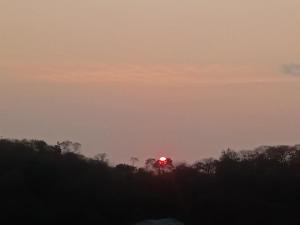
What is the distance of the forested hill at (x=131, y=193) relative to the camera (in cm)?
5181

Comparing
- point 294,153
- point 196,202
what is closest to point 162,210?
point 196,202

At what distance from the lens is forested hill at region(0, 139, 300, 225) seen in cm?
5181

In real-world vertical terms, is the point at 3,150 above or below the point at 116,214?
above

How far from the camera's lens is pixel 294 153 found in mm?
72500

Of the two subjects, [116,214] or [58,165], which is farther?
[58,165]

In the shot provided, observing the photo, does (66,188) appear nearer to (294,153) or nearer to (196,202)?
(196,202)

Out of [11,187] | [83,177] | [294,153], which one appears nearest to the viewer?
[11,187]

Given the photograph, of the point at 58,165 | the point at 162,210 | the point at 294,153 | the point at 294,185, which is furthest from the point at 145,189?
the point at 294,153

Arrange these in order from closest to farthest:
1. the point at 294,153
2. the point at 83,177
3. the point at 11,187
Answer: the point at 11,187, the point at 83,177, the point at 294,153

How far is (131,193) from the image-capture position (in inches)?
2181

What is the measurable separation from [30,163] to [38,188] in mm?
1944

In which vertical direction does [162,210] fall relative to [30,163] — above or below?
below

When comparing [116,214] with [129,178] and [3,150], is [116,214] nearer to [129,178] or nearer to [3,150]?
[129,178]

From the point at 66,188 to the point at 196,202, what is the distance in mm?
8469
